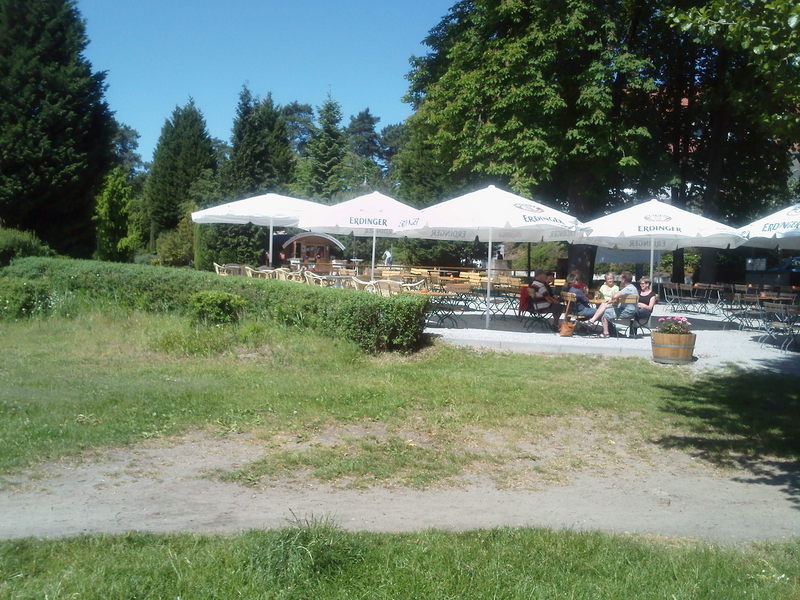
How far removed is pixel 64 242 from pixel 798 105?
20602 mm

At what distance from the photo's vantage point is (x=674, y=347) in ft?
38.2

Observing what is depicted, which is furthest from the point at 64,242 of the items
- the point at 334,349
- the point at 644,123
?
the point at 644,123

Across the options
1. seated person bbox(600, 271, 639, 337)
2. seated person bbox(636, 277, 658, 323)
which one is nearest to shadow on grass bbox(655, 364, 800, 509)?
seated person bbox(600, 271, 639, 337)

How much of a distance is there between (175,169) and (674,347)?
3661 cm

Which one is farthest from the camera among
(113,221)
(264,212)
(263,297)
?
(113,221)

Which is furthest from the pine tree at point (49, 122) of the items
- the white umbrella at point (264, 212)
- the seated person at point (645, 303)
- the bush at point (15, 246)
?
the seated person at point (645, 303)

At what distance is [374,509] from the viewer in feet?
17.4

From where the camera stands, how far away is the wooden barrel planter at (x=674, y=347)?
38.2 ft

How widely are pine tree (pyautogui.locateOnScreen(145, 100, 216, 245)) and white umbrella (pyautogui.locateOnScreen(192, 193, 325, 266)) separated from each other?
22731mm

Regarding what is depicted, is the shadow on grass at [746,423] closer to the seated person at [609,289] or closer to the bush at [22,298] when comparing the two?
the seated person at [609,289]

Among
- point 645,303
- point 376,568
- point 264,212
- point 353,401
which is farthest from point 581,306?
point 376,568

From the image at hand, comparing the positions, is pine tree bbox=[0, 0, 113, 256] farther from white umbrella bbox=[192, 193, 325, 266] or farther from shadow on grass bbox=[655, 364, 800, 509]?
shadow on grass bbox=[655, 364, 800, 509]

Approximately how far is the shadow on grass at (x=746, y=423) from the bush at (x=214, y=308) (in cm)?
688

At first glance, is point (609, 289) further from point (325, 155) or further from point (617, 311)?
point (325, 155)
